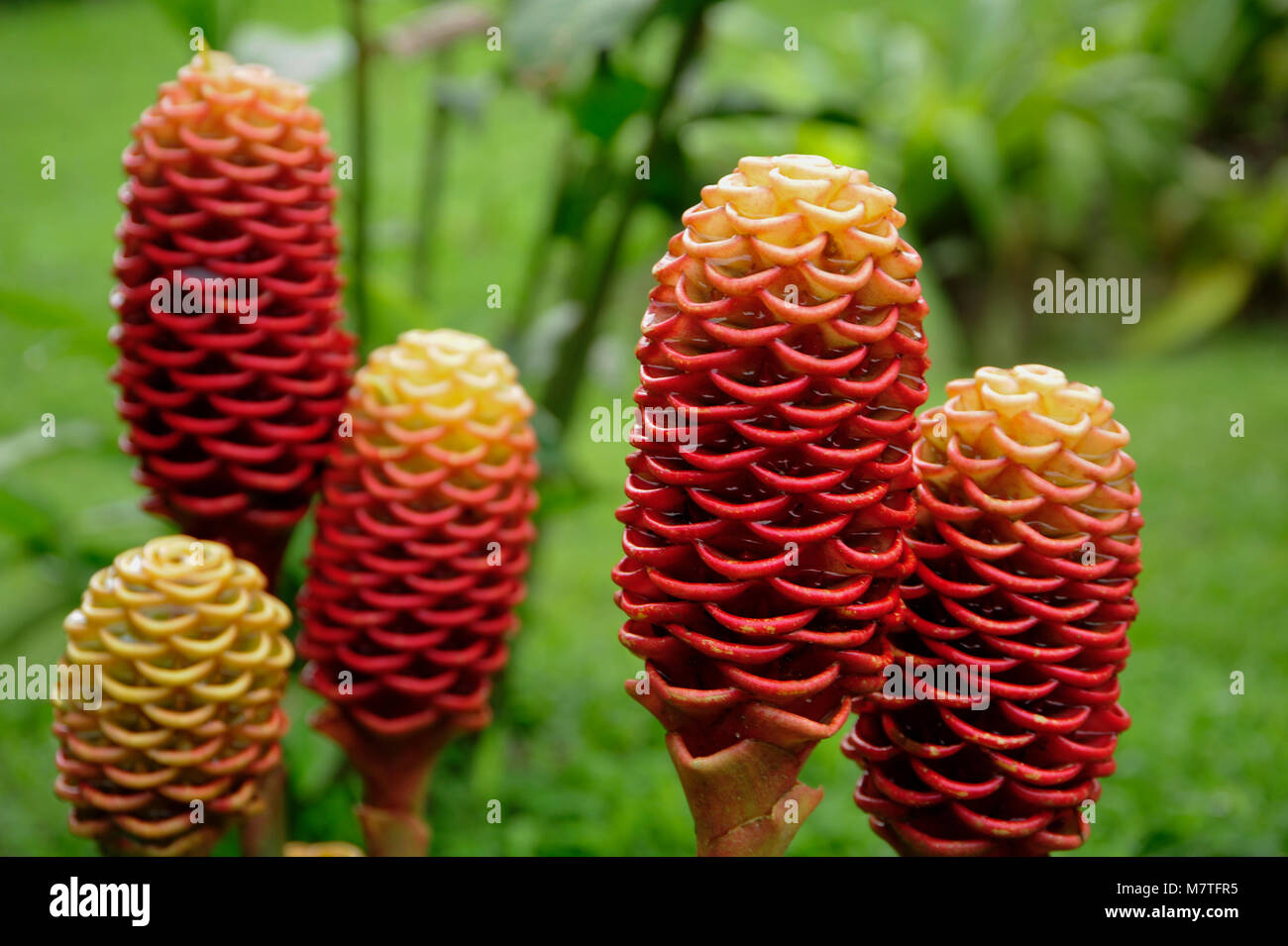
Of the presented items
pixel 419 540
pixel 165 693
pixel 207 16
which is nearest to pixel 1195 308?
pixel 207 16

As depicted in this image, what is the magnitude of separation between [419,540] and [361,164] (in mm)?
711

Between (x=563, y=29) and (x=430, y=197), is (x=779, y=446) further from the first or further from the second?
(x=430, y=197)

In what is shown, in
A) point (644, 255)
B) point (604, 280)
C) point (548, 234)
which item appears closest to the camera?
point (604, 280)

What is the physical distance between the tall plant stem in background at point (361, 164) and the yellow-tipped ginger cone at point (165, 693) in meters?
0.67

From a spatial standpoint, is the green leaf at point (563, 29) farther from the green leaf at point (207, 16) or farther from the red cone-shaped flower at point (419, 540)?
the red cone-shaped flower at point (419, 540)

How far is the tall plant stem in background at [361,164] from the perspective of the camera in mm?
1533

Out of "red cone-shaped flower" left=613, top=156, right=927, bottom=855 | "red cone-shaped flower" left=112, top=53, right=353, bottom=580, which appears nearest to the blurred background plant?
"red cone-shaped flower" left=112, top=53, right=353, bottom=580

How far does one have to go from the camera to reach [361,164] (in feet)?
4.98

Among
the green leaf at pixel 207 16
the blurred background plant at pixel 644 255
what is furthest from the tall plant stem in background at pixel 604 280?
the green leaf at pixel 207 16

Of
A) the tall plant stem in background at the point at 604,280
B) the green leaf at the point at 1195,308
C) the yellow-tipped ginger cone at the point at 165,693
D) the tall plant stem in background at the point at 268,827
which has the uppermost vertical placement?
the green leaf at the point at 1195,308

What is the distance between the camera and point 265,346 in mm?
1029

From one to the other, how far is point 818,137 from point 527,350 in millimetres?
1735

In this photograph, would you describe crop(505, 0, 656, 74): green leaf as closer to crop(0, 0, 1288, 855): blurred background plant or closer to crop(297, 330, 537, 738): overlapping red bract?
crop(0, 0, 1288, 855): blurred background plant
